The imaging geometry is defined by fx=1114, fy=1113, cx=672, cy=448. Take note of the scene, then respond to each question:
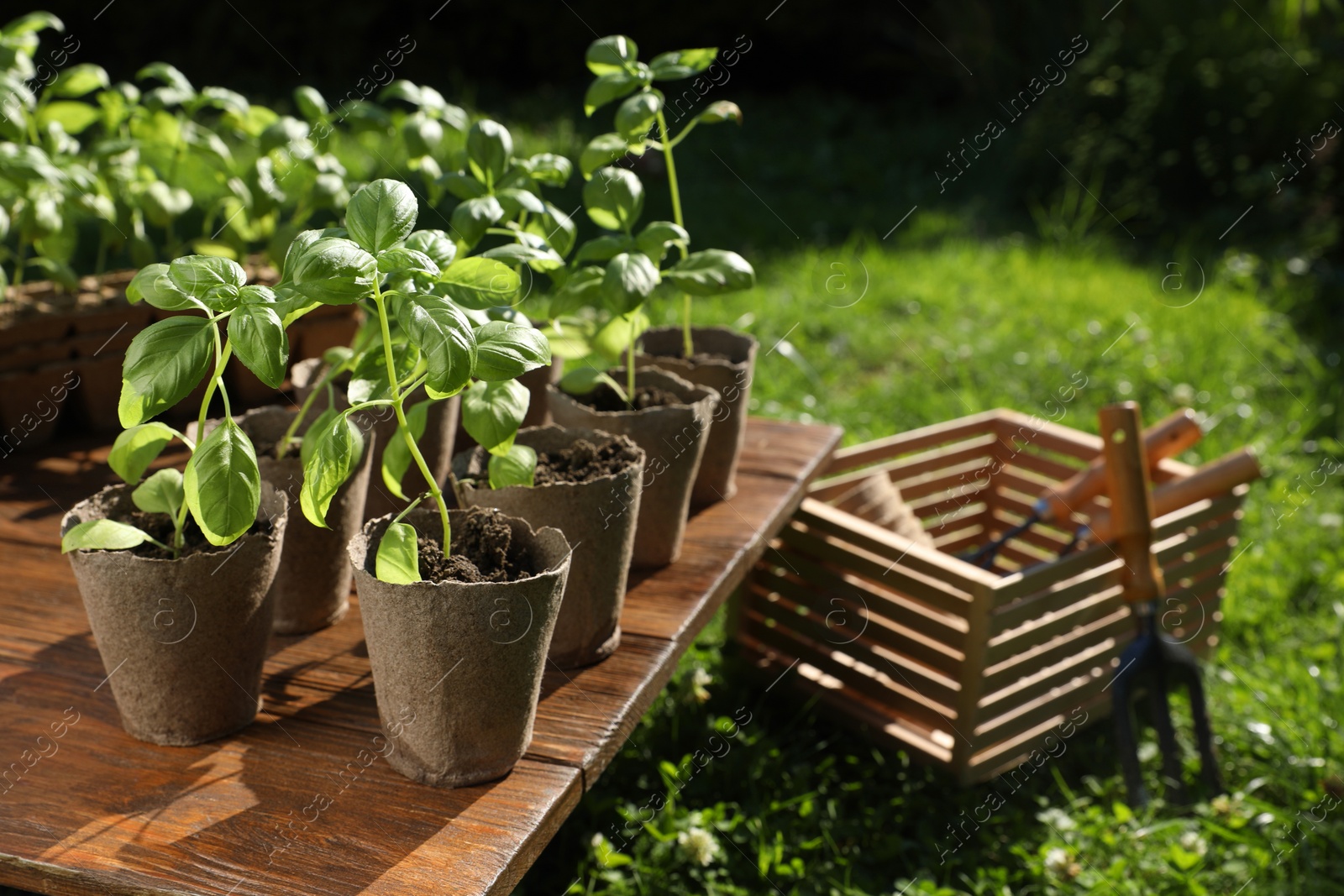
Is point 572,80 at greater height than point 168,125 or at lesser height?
greater

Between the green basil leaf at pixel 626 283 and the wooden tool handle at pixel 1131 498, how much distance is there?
0.98m

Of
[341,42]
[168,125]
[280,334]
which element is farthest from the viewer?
[341,42]

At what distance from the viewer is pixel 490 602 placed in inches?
38.2

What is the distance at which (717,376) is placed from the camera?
162 centimetres

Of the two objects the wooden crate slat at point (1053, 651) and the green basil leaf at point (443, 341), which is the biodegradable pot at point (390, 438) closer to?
the green basil leaf at point (443, 341)

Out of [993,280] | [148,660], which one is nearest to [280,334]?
[148,660]

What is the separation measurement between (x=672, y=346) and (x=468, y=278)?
782mm

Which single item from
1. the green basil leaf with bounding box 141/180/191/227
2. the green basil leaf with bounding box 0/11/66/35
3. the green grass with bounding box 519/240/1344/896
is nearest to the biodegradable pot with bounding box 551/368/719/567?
the green grass with bounding box 519/240/1344/896

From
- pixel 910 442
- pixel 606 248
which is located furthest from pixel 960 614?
pixel 606 248

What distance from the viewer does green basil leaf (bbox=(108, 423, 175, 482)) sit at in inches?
Answer: 41.8

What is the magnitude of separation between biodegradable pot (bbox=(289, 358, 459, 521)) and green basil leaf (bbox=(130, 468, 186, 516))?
35cm

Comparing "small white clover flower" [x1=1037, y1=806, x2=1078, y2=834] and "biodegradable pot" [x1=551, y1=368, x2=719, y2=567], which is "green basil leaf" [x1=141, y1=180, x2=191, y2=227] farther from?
"small white clover flower" [x1=1037, y1=806, x2=1078, y2=834]

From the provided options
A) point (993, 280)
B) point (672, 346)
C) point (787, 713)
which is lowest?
point (787, 713)

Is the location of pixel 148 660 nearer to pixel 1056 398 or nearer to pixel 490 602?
pixel 490 602
